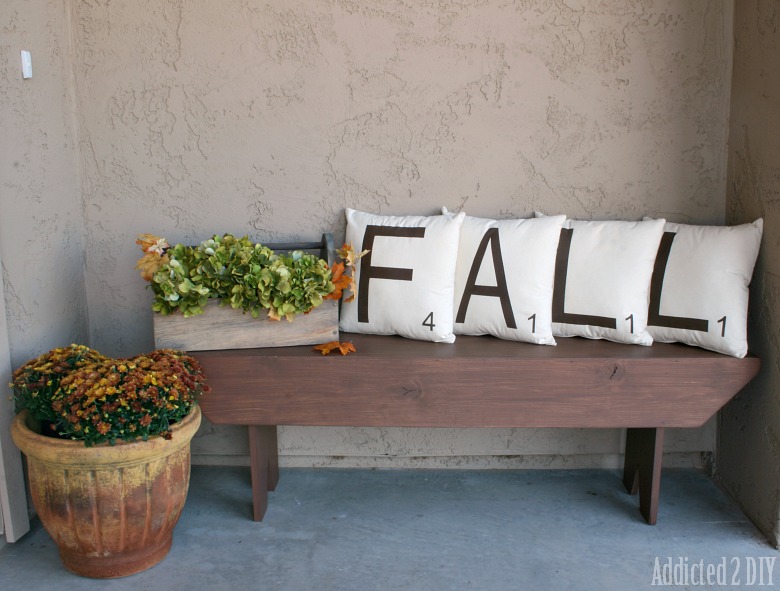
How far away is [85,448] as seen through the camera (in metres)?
2.16

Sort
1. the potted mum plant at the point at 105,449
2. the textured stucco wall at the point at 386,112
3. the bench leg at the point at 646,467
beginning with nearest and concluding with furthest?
1. the potted mum plant at the point at 105,449
2. the bench leg at the point at 646,467
3. the textured stucco wall at the point at 386,112

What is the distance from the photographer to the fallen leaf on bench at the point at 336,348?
2.57 metres

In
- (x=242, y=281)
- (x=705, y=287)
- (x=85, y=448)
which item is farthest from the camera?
(x=705, y=287)

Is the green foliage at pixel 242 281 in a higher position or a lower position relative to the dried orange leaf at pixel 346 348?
higher

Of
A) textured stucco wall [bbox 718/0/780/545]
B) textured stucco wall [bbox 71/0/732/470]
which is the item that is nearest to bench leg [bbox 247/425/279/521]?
textured stucco wall [bbox 71/0/732/470]

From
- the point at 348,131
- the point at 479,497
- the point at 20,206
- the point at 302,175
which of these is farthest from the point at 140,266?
the point at 479,497

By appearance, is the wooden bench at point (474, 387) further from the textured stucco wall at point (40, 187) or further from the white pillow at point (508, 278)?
the textured stucco wall at point (40, 187)

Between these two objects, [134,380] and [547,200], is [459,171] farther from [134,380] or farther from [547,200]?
[134,380]

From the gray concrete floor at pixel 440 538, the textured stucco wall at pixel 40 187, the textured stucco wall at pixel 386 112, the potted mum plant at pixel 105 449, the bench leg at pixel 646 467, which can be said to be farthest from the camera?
the textured stucco wall at pixel 386 112

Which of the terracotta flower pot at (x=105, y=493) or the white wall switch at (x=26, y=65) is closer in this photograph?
the terracotta flower pot at (x=105, y=493)

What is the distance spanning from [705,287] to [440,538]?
1.27 metres

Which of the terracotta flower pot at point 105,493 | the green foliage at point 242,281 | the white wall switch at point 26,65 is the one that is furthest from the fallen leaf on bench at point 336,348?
the white wall switch at point 26,65

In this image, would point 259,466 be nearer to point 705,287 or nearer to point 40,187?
point 40,187

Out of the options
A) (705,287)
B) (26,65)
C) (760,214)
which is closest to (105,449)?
(26,65)
